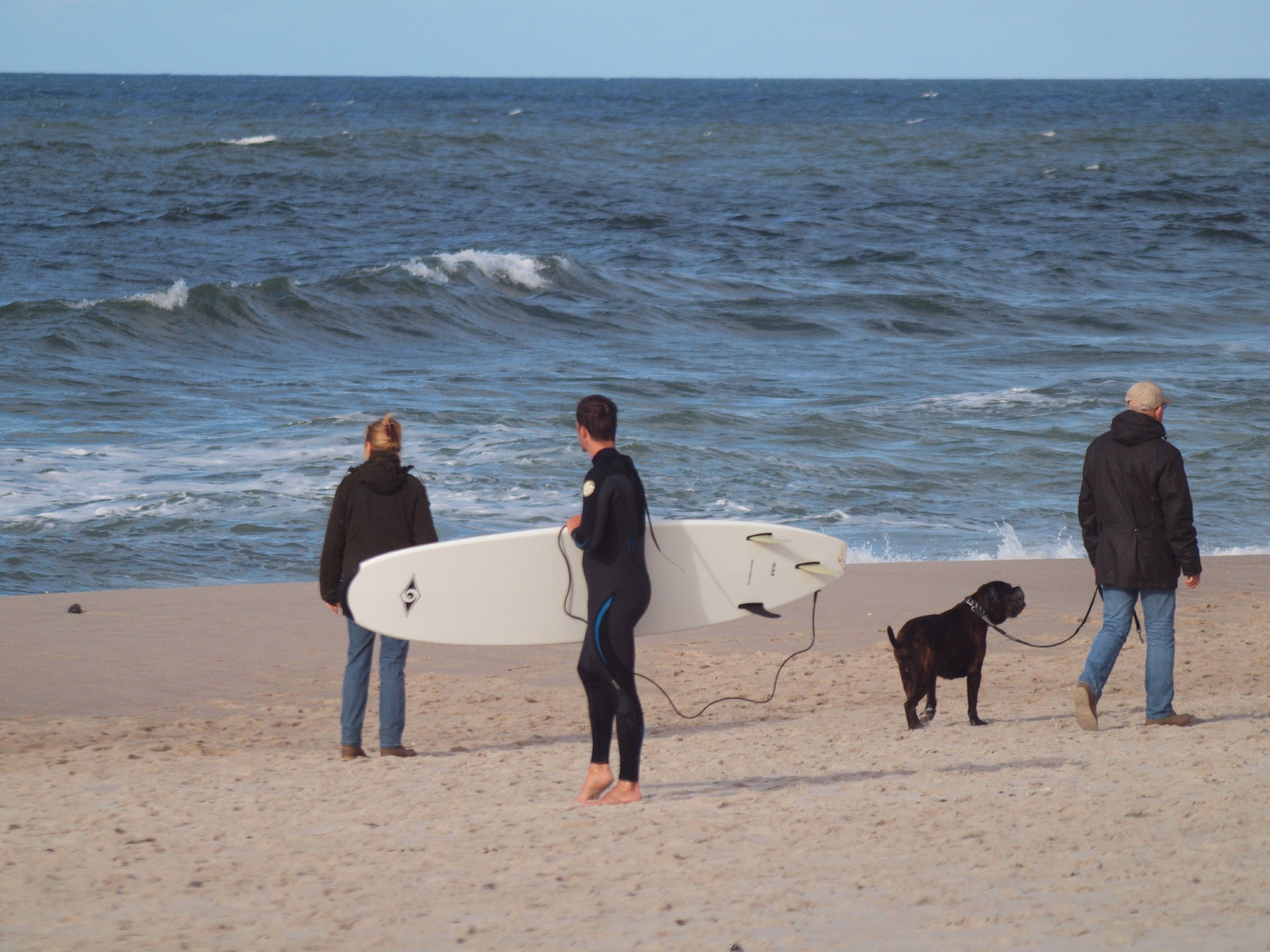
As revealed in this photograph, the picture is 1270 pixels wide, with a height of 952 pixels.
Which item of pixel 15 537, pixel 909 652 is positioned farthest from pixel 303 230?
pixel 909 652

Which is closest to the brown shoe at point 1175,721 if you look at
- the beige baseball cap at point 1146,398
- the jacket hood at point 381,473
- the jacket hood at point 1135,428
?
the jacket hood at point 1135,428

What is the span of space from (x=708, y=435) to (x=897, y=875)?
1029 cm

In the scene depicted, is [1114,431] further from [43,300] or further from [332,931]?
[43,300]

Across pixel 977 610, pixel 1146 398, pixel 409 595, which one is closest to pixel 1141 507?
pixel 1146 398

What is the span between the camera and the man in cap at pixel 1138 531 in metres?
4.93

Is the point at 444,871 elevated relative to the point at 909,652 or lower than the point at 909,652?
lower

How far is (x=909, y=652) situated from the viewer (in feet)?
17.3

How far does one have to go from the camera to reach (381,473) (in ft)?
16.0

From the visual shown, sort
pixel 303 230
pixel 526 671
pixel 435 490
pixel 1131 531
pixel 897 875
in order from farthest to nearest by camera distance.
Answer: pixel 303 230 < pixel 435 490 < pixel 526 671 < pixel 1131 531 < pixel 897 875

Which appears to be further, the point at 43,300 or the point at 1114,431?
the point at 43,300

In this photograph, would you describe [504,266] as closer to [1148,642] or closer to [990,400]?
[990,400]

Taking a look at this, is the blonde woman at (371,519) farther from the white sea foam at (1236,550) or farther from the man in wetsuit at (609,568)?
the white sea foam at (1236,550)

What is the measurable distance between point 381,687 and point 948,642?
7.41ft

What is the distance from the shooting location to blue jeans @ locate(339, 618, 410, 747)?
16.5ft
